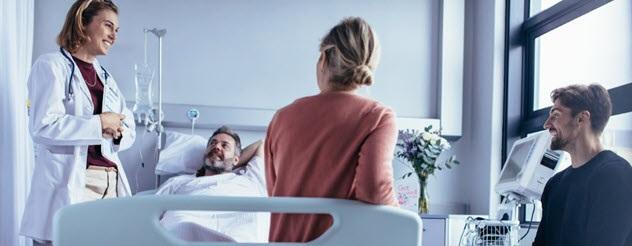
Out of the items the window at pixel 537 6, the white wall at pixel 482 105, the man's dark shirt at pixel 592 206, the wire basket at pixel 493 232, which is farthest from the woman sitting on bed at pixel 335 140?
the window at pixel 537 6

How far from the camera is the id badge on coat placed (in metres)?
2.58

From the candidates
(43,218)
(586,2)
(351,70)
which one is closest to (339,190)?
(351,70)

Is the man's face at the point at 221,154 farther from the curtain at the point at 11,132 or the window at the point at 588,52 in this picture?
the window at the point at 588,52

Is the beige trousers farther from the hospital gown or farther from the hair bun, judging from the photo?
the hair bun

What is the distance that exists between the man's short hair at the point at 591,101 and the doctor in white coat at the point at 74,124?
69.7 inches

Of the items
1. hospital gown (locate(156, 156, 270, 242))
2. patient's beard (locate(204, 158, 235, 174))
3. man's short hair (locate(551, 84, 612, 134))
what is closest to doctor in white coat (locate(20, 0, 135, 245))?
hospital gown (locate(156, 156, 270, 242))

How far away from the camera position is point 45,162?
94.0 inches

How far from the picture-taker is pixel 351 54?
1599 millimetres

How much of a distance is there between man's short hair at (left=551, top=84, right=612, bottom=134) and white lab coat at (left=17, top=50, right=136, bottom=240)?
6.05 feet

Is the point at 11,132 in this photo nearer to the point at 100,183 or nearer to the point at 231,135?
the point at 100,183

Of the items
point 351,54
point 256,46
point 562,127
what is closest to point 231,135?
point 256,46

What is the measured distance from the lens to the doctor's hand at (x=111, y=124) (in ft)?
7.92

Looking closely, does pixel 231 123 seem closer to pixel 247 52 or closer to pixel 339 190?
pixel 247 52

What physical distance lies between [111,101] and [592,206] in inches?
70.2
